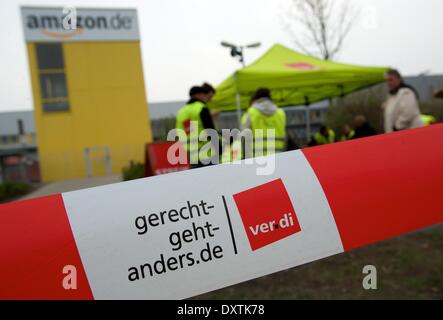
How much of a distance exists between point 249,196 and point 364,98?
41.7 ft

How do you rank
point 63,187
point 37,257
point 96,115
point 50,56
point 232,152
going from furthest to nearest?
point 96,115 → point 50,56 → point 63,187 → point 232,152 → point 37,257

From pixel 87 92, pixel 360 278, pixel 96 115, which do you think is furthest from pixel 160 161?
pixel 87 92

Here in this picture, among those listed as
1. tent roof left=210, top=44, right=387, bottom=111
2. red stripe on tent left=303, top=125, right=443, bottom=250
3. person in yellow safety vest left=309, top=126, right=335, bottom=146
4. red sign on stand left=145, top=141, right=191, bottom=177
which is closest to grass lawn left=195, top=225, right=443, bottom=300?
red stripe on tent left=303, top=125, right=443, bottom=250

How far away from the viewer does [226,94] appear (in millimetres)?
7148

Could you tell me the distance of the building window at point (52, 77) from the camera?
15398mm

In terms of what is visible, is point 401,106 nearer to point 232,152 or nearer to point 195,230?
point 232,152

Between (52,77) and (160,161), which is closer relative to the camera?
(160,161)

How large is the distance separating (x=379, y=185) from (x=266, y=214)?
45 cm

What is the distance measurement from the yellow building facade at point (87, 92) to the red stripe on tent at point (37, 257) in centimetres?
1553

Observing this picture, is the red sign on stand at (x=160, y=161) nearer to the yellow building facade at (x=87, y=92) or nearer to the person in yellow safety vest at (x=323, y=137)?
the person in yellow safety vest at (x=323, y=137)

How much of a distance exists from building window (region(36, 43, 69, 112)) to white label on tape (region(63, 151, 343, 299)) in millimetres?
16556

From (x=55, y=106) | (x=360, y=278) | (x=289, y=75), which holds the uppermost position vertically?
(x=55, y=106)

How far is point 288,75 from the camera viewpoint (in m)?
6.18

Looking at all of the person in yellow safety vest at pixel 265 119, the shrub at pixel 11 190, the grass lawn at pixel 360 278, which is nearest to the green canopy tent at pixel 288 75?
the person in yellow safety vest at pixel 265 119
